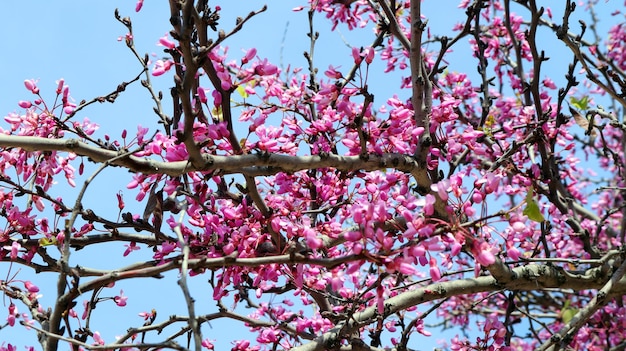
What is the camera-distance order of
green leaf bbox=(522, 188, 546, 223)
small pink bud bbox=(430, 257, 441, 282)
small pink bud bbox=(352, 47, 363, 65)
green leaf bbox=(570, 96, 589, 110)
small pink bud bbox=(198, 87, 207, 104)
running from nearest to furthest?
small pink bud bbox=(430, 257, 441, 282), green leaf bbox=(522, 188, 546, 223), small pink bud bbox=(198, 87, 207, 104), small pink bud bbox=(352, 47, 363, 65), green leaf bbox=(570, 96, 589, 110)

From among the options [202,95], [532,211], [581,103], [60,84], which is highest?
[581,103]

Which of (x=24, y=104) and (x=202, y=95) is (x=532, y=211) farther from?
(x=24, y=104)

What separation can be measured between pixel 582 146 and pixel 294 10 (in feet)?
16.2

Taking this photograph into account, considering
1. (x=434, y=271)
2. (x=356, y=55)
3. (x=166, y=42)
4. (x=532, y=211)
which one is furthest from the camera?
(x=356, y=55)

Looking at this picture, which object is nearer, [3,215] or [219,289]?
[219,289]

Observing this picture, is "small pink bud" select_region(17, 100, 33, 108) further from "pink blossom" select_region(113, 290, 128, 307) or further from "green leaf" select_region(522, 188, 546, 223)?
"green leaf" select_region(522, 188, 546, 223)

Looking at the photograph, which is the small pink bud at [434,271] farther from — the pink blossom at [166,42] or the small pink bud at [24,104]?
the small pink bud at [24,104]

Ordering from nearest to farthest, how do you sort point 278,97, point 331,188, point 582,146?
point 331,188 → point 278,97 → point 582,146

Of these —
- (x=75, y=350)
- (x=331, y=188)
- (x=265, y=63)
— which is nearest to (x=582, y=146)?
(x=331, y=188)

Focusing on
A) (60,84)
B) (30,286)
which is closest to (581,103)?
(60,84)

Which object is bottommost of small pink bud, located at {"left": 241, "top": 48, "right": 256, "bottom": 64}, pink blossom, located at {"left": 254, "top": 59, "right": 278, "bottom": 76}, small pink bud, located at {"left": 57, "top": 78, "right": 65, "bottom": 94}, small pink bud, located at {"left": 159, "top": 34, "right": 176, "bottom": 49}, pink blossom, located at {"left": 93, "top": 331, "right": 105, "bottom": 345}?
pink blossom, located at {"left": 93, "top": 331, "right": 105, "bottom": 345}

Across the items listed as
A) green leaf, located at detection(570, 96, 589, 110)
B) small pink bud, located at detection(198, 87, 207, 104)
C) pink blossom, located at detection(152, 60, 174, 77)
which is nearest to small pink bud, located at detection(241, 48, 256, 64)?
small pink bud, located at detection(198, 87, 207, 104)

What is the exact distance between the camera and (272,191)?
4805 mm

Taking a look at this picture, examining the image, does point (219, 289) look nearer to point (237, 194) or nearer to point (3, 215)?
point (237, 194)
